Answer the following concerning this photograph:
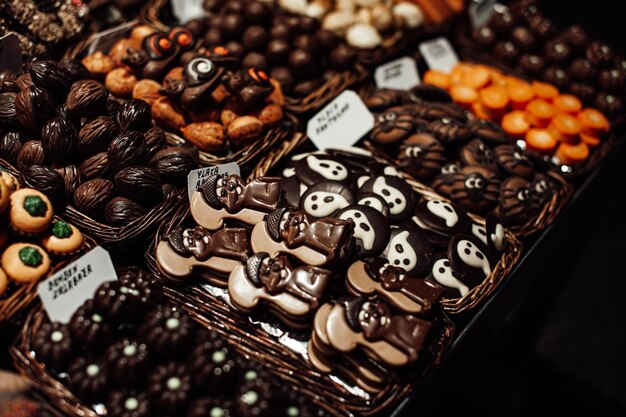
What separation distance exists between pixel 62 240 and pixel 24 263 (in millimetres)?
129

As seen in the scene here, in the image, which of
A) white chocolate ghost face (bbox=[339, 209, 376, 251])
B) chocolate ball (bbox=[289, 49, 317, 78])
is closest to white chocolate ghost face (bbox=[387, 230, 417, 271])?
white chocolate ghost face (bbox=[339, 209, 376, 251])

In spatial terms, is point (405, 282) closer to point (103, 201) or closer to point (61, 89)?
point (103, 201)

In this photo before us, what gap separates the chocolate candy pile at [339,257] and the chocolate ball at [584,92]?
1269 mm

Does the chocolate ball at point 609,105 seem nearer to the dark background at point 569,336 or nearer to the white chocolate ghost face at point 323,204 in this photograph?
the dark background at point 569,336

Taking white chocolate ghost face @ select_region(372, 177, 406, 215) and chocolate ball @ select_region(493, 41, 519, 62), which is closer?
white chocolate ghost face @ select_region(372, 177, 406, 215)

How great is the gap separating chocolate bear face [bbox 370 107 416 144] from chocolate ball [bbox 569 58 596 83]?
112 cm

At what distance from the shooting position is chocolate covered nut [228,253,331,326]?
161cm

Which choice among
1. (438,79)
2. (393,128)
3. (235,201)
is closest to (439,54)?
(438,79)

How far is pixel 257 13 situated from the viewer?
2.70 metres

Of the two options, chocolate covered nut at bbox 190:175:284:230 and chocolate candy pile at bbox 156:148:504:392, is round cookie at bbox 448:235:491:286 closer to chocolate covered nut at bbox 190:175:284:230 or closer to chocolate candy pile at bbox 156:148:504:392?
chocolate candy pile at bbox 156:148:504:392

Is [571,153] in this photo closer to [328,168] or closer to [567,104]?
[567,104]

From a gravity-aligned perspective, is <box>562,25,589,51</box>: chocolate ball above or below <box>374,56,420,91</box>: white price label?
below

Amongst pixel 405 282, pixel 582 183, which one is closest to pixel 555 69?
pixel 582 183

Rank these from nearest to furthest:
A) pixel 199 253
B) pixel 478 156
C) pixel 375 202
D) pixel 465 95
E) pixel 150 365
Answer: pixel 150 365
pixel 199 253
pixel 375 202
pixel 478 156
pixel 465 95
